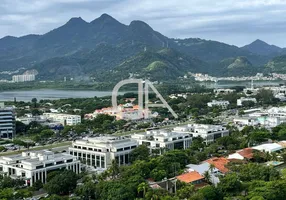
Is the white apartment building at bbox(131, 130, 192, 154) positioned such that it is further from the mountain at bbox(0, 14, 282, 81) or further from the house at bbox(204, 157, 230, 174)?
the mountain at bbox(0, 14, 282, 81)

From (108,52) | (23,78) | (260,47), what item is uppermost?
(260,47)

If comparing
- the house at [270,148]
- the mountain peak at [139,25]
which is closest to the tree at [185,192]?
the house at [270,148]

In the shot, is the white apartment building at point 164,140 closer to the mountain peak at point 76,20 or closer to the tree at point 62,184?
the tree at point 62,184

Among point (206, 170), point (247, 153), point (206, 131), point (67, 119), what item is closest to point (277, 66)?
point (67, 119)

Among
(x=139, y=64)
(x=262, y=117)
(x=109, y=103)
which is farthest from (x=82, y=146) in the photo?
(x=139, y=64)

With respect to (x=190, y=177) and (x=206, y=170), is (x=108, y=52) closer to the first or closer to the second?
(x=206, y=170)
